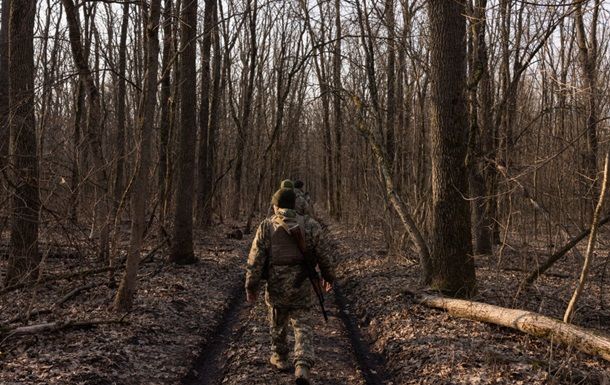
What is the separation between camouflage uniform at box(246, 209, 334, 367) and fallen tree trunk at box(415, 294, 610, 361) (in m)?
2.35

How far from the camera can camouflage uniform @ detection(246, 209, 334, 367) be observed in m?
5.44

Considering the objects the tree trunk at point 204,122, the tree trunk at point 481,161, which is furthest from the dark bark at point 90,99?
the tree trunk at point 204,122

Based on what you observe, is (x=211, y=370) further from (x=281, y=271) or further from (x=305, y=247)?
(x=305, y=247)

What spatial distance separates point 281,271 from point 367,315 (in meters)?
3.02

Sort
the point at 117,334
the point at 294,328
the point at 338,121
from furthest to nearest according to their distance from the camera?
the point at 338,121, the point at 117,334, the point at 294,328

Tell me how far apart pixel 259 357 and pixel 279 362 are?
0.46 metres

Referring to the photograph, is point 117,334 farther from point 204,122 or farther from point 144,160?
point 204,122

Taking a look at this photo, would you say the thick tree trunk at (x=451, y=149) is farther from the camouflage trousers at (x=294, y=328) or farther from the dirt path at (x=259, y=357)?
the camouflage trousers at (x=294, y=328)

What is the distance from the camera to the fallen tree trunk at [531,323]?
15.8ft

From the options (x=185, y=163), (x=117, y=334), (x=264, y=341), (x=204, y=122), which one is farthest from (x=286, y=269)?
(x=204, y=122)

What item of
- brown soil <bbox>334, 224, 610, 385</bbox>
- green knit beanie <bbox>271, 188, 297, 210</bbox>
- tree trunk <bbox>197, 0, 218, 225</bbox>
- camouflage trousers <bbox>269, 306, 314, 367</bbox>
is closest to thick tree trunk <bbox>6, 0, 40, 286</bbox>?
green knit beanie <bbox>271, 188, 297, 210</bbox>

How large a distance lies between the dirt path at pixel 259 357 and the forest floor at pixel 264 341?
2 centimetres

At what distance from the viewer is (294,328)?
5422mm

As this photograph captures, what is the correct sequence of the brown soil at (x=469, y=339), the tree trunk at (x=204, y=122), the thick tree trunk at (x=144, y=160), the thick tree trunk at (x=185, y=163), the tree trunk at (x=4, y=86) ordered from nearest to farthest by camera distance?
the brown soil at (x=469, y=339) → the tree trunk at (x=4, y=86) → the thick tree trunk at (x=144, y=160) → the thick tree trunk at (x=185, y=163) → the tree trunk at (x=204, y=122)
